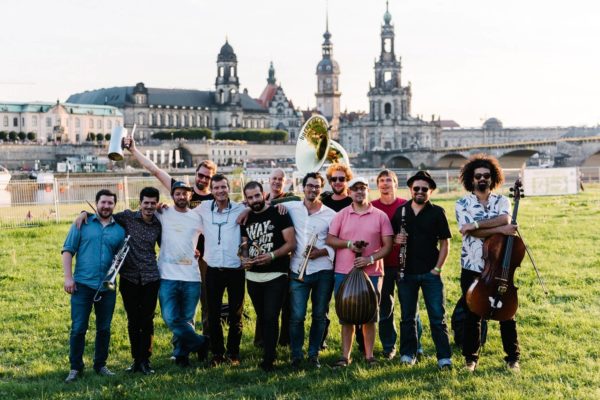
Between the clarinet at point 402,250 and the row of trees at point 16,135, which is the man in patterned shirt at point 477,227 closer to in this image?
the clarinet at point 402,250

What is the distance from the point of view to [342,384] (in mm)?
5215

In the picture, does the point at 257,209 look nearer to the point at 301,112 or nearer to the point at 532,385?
the point at 532,385

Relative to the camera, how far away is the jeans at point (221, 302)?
5742mm

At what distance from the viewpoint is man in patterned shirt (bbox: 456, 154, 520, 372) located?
5.41m

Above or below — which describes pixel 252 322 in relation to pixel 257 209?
below

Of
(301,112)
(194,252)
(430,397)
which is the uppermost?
(301,112)

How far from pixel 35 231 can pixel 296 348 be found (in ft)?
35.2

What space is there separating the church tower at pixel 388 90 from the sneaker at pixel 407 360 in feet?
293

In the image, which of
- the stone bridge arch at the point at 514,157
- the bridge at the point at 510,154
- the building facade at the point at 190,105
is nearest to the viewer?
the bridge at the point at 510,154

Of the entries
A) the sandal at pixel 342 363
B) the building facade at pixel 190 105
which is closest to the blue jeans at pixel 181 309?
the sandal at pixel 342 363

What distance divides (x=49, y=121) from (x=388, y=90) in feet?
134

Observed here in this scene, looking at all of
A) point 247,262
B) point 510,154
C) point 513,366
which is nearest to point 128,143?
point 247,262

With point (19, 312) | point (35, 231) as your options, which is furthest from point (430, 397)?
point (35, 231)

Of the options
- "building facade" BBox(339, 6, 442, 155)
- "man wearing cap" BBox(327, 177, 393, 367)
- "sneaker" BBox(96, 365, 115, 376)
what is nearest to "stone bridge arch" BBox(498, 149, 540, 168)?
"building facade" BBox(339, 6, 442, 155)
